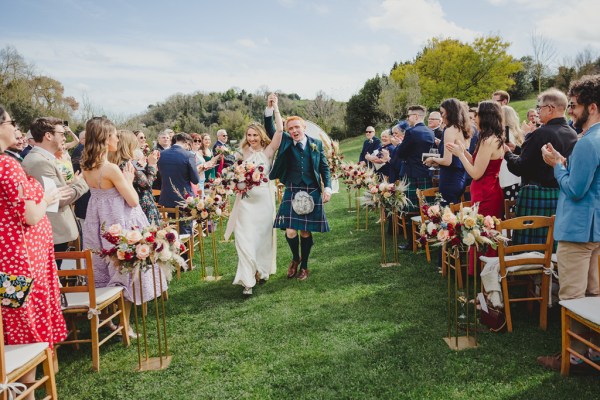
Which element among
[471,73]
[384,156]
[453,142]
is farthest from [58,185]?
[471,73]

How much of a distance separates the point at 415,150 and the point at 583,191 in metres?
4.47

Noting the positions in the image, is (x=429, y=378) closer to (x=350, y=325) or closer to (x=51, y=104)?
(x=350, y=325)

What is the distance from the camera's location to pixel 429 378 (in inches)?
150

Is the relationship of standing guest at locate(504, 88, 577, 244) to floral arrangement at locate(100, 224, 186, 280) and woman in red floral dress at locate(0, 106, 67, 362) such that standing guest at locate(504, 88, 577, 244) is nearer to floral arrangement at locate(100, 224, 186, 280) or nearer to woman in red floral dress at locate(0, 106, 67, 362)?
floral arrangement at locate(100, 224, 186, 280)

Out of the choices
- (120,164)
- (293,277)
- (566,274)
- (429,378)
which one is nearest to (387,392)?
(429,378)

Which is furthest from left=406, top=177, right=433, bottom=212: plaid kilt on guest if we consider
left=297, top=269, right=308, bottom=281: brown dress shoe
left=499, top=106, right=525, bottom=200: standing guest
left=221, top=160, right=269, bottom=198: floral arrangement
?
left=221, top=160, right=269, bottom=198: floral arrangement

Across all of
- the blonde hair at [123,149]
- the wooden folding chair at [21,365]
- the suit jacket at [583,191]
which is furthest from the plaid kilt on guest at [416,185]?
the wooden folding chair at [21,365]

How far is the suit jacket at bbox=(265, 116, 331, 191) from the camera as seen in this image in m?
6.75

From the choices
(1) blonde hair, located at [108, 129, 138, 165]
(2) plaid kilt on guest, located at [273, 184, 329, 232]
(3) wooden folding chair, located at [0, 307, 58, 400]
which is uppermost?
(1) blonde hair, located at [108, 129, 138, 165]

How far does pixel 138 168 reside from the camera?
23.2ft

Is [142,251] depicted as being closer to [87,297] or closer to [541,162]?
[87,297]

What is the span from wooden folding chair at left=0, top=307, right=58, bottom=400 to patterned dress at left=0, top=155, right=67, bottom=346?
0.21m

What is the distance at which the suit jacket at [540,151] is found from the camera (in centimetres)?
461

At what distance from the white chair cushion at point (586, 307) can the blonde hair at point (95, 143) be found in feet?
15.7
